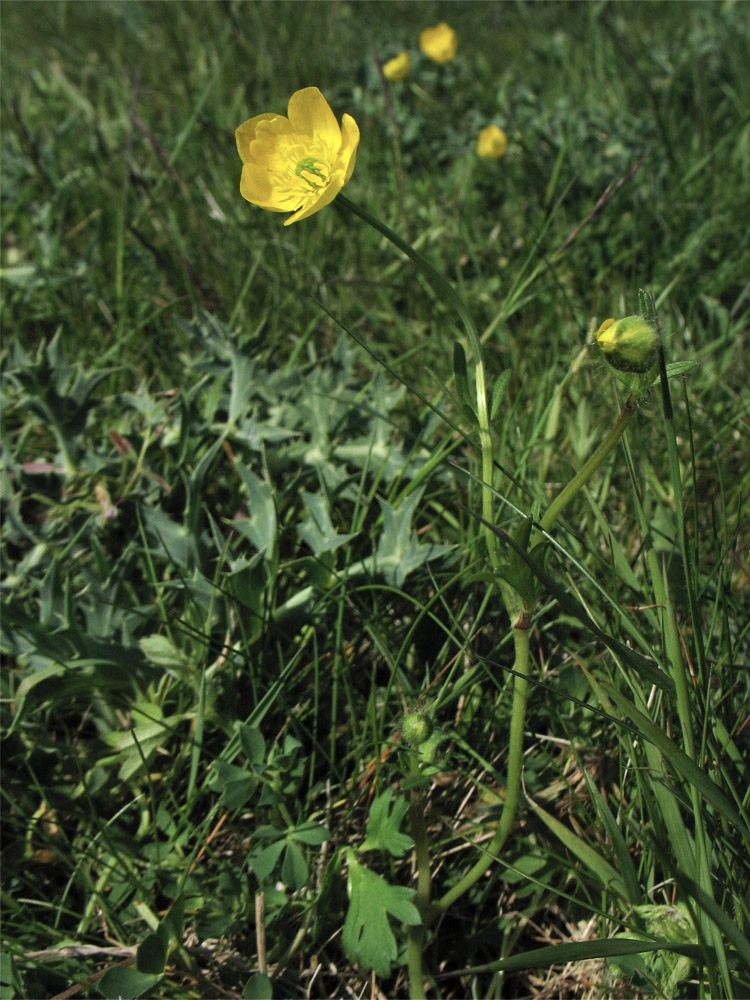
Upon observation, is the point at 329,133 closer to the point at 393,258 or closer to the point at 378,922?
the point at 378,922

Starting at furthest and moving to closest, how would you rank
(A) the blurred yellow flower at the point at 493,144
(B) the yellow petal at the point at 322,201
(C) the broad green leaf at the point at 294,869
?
(A) the blurred yellow flower at the point at 493,144 → (C) the broad green leaf at the point at 294,869 → (B) the yellow petal at the point at 322,201

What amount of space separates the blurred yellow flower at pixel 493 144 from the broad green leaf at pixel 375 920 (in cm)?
258

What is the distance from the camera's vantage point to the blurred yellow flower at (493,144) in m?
3.02

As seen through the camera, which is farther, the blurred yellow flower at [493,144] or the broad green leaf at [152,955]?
the blurred yellow flower at [493,144]

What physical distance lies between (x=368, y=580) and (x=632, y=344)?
2.90ft

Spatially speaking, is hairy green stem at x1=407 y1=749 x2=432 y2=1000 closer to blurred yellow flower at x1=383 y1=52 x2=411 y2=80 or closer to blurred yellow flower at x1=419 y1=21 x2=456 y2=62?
blurred yellow flower at x1=383 y1=52 x2=411 y2=80

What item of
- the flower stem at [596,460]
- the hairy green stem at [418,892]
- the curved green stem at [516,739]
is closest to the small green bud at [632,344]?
the flower stem at [596,460]

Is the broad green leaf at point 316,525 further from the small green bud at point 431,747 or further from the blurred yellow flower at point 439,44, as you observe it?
the blurred yellow flower at point 439,44

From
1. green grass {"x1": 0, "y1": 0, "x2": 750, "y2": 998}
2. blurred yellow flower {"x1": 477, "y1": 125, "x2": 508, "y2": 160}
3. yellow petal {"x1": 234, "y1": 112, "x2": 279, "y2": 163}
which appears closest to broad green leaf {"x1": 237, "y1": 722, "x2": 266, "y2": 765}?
green grass {"x1": 0, "y1": 0, "x2": 750, "y2": 998}

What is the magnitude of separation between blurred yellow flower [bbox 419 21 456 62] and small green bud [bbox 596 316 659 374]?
10.3 feet

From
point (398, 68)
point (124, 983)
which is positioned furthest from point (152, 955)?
point (398, 68)

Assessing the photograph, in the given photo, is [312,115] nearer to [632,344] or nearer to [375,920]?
[632,344]

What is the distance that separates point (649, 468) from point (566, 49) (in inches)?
112

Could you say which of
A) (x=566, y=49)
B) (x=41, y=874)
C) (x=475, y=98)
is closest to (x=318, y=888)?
(x=41, y=874)
